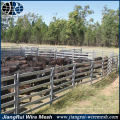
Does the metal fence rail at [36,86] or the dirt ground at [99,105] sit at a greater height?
the metal fence rail at [36,86]

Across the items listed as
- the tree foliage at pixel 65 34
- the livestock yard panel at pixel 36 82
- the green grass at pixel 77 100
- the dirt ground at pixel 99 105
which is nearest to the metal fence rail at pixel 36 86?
the livestock yard panel at pixel 36 82

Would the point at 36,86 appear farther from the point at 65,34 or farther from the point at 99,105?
the point at 65,34

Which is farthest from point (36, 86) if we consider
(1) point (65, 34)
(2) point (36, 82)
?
(1) point (65, 34)

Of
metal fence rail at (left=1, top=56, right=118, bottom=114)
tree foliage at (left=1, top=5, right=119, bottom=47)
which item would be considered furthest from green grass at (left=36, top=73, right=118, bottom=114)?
tree foliage at (left=1, top=5, right=119, bottom=47)

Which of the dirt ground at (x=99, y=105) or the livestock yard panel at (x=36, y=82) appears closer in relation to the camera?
the livestock yard panel at (x=36, y=82)

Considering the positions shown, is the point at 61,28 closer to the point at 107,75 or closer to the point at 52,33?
the point at 52,33

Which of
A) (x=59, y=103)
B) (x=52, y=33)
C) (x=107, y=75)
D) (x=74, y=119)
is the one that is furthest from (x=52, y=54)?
(x=52, y=33)

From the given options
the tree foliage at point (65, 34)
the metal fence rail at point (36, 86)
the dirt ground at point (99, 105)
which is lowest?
the dirt ground at point (99, 105)

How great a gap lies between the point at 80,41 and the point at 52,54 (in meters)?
46.0

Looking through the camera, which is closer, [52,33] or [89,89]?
[89,89]

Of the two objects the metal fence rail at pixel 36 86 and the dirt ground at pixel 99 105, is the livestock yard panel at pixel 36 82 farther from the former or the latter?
the dirt ground at pixel 99 105

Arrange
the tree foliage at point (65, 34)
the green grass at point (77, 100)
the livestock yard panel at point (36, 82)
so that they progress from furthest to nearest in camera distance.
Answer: the tree foliage at point (65, 34) < the green grass at point (77, 100) < the livestock yard panel at point (36, 82)

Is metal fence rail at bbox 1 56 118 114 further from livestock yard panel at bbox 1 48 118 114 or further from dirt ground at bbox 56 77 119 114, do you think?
dirt ground at bbox 56 77 119 114

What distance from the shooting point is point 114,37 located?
6312cm
